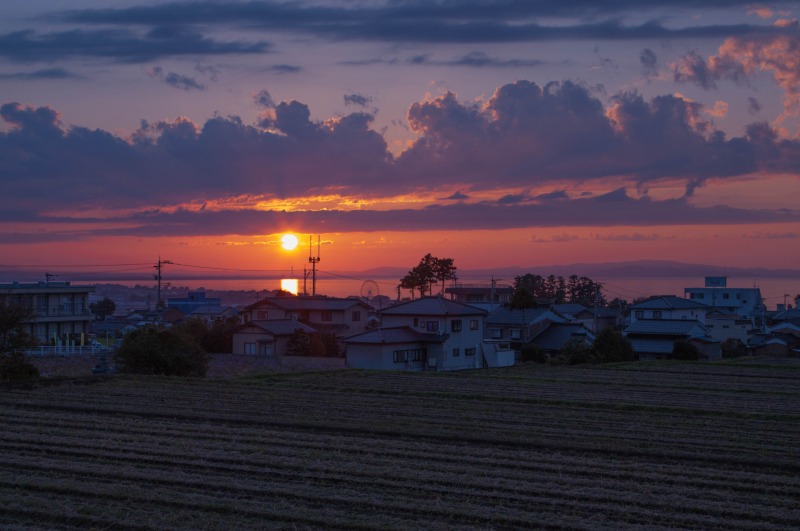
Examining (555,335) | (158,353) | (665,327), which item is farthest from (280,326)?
(665,327)

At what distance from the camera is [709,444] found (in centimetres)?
1522

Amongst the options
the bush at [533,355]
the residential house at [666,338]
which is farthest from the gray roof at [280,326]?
the residential house at [666,338]

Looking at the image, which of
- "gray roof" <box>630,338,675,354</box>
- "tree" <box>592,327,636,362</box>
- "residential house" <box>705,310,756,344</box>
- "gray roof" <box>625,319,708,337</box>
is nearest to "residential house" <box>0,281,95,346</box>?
"tree" <box>592,327,636,362</box>

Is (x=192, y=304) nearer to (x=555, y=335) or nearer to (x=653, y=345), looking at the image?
(x=555, y=335)

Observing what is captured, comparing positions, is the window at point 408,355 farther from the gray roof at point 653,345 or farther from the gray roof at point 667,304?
the gray roof at point 667,304

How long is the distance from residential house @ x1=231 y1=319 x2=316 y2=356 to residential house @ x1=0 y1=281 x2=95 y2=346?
323 inches

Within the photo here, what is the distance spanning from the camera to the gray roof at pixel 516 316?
5072cm

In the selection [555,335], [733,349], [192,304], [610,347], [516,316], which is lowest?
[733,349]

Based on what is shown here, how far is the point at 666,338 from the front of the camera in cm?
4662

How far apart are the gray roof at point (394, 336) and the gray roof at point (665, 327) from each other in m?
14.2

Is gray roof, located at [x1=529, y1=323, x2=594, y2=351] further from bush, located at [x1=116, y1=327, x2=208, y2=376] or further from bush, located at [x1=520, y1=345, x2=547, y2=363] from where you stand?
bush, located at [x1=116, y1=327, x2=208, y2=376]

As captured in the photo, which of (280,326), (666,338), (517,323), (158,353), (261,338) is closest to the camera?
(158,353)

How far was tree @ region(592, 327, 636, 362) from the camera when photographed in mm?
40656

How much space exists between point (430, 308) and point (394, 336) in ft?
12.2
